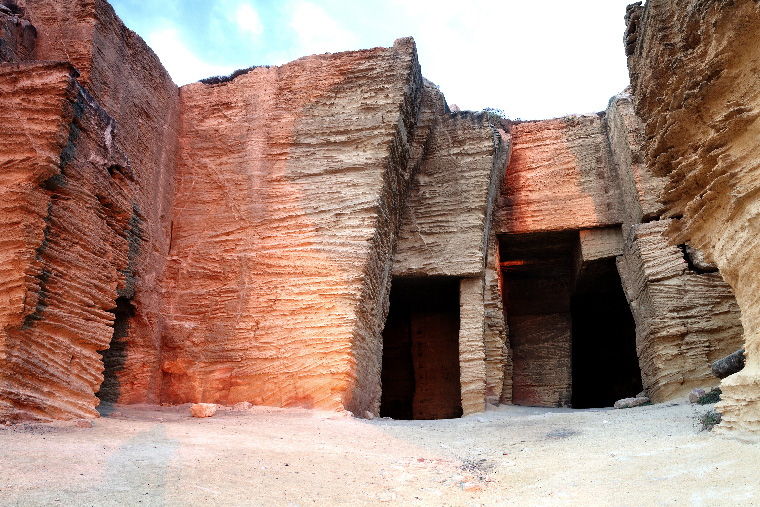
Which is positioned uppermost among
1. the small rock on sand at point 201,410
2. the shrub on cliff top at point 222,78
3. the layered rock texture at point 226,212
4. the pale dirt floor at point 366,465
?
the shrub on cliff top at point 222,78

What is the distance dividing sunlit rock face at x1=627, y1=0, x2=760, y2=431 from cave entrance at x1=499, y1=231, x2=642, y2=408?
7.32 meters

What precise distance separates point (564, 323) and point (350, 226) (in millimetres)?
6928

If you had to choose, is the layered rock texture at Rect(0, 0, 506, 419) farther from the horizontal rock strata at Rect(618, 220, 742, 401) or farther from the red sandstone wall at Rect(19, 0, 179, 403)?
the horizontal rock strata at Rect(618, 220, 742, 401)

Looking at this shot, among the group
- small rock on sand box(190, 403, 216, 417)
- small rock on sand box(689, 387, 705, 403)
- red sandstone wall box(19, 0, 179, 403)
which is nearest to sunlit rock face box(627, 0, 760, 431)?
small rock on sand box(689, 387, 705, 403)

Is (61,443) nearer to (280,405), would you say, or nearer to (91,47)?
(280,405)

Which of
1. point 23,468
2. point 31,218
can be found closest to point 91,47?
point 31,218

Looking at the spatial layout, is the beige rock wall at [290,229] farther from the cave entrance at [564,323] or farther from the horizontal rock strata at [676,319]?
the horizontal rock strata at [676,319]

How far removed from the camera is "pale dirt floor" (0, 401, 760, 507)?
318 cm

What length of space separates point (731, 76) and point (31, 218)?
567 cm

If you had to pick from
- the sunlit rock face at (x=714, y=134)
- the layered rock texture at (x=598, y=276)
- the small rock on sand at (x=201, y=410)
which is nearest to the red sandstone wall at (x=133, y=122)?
the small rock on sand at (x=201, y=410)

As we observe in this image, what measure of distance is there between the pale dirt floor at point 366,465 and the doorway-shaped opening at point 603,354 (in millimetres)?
9116

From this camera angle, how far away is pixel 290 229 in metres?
8.92

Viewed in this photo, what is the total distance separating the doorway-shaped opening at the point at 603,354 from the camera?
49.9 ft

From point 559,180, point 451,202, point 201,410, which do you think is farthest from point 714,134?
point 559,180
